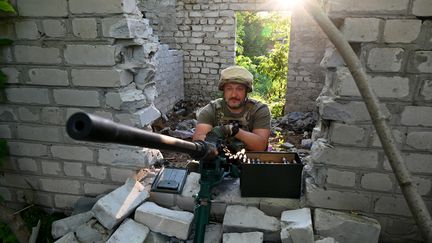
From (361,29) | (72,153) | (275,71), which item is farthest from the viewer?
(275,71)

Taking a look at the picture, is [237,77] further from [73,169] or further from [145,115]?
[73,169]

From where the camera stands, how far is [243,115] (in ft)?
10.5

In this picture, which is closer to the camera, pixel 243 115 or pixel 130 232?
pixel 130 232

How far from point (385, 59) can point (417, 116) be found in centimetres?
46

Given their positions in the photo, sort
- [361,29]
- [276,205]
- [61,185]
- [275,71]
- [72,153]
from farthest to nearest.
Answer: [275,71], [61,185], [72,153], [276,205], [361,29]

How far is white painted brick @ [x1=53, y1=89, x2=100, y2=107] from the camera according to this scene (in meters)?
2.42

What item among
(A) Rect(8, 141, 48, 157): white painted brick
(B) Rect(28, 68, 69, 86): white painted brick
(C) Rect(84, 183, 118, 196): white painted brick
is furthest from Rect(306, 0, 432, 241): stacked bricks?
(A) Rect(8, 141, 48, 157): white painted brick

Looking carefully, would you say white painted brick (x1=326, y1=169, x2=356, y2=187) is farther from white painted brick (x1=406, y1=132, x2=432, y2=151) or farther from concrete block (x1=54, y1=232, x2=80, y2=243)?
concrete block (x1=54, y1=232, x2=80, y2=243)

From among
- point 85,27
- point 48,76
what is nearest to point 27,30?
point 48,76

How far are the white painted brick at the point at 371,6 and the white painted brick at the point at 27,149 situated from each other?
266 cm

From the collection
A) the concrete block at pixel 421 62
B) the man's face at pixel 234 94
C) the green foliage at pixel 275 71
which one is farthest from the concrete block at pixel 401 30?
the green foliage at pixel 275 71

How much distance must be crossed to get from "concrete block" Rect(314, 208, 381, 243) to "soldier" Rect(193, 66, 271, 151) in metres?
1.03

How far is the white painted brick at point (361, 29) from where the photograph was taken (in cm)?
192

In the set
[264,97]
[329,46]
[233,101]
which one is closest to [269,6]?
[264,97]
